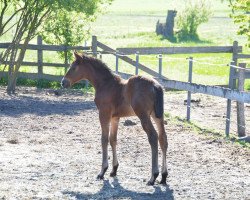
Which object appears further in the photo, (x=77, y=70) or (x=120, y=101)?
(x=77, y=70)

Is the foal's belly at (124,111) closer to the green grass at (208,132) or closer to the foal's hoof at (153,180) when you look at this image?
the foal's hoof at (153,180)

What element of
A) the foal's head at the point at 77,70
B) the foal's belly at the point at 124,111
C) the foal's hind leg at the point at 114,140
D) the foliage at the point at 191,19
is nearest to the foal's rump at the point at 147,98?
the foal's belly at the point at 124,111

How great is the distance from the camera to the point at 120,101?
35.6ft

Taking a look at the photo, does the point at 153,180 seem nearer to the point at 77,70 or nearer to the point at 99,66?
the point at 99,66

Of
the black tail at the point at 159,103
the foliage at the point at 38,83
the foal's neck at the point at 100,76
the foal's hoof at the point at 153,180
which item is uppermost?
the foal's neck at the point at 100,76

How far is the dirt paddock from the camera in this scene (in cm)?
988

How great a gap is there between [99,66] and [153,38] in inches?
1362

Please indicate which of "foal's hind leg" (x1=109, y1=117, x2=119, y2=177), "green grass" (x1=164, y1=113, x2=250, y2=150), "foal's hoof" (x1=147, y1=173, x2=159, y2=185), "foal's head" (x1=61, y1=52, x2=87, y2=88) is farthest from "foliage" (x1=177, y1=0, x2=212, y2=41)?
"foal's hoof" (x1=147, y1=173, x2=159, y2=185)

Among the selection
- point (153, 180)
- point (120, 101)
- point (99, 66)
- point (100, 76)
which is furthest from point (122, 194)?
point (99, 66)

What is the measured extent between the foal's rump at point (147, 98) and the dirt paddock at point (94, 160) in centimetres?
97

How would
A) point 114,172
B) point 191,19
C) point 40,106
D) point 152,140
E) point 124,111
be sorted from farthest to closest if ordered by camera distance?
point 191,19
point 40,106
point 114,172
point 124,111
point 152,140

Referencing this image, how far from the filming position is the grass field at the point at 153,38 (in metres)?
27.8

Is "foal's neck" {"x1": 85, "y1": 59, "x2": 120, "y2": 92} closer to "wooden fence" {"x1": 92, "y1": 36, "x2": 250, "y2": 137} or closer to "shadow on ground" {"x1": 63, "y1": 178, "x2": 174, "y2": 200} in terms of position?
"shadow on ground" {"x1": 63, "y1": 178, "x2": 174, "y2": 200}

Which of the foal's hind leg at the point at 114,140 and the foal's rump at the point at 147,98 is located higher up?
the foal's rump at the point at 147,98
